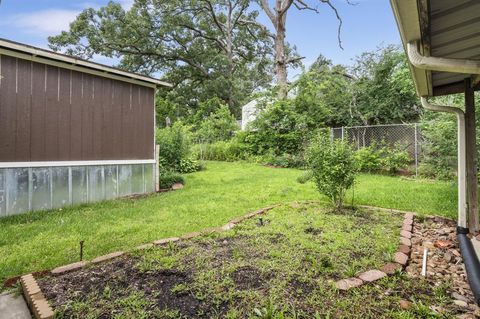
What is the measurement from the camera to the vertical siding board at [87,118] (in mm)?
5625

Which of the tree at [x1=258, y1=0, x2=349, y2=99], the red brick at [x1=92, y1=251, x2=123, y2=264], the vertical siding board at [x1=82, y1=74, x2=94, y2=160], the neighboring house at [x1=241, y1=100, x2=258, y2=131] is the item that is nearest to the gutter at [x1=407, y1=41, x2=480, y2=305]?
the red brick at [x1=92, y1=251, x2=123, y2=264]

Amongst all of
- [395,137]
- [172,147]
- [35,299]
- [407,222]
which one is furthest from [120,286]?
[395,137]

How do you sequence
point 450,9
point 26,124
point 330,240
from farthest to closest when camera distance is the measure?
point 26,124
point 330,240
point 450,9

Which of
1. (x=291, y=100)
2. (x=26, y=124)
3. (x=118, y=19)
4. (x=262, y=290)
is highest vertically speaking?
(x=118, y=19)

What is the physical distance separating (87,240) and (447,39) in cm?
414

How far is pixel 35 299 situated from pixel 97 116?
447 cm

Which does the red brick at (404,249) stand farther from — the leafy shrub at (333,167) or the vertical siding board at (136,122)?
the vertical siding board at (136,122)

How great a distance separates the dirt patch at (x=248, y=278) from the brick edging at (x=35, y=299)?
127cm

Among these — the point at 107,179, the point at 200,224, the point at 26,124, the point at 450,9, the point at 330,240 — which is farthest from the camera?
the point at 107,179

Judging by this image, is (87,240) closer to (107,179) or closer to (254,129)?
(107,179)

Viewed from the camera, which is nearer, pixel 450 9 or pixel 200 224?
pixel 450 9

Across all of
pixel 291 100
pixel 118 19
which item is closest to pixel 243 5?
pixel 118 19

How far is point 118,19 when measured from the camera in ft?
63.2

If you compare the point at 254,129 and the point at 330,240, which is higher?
the point at 254,129
